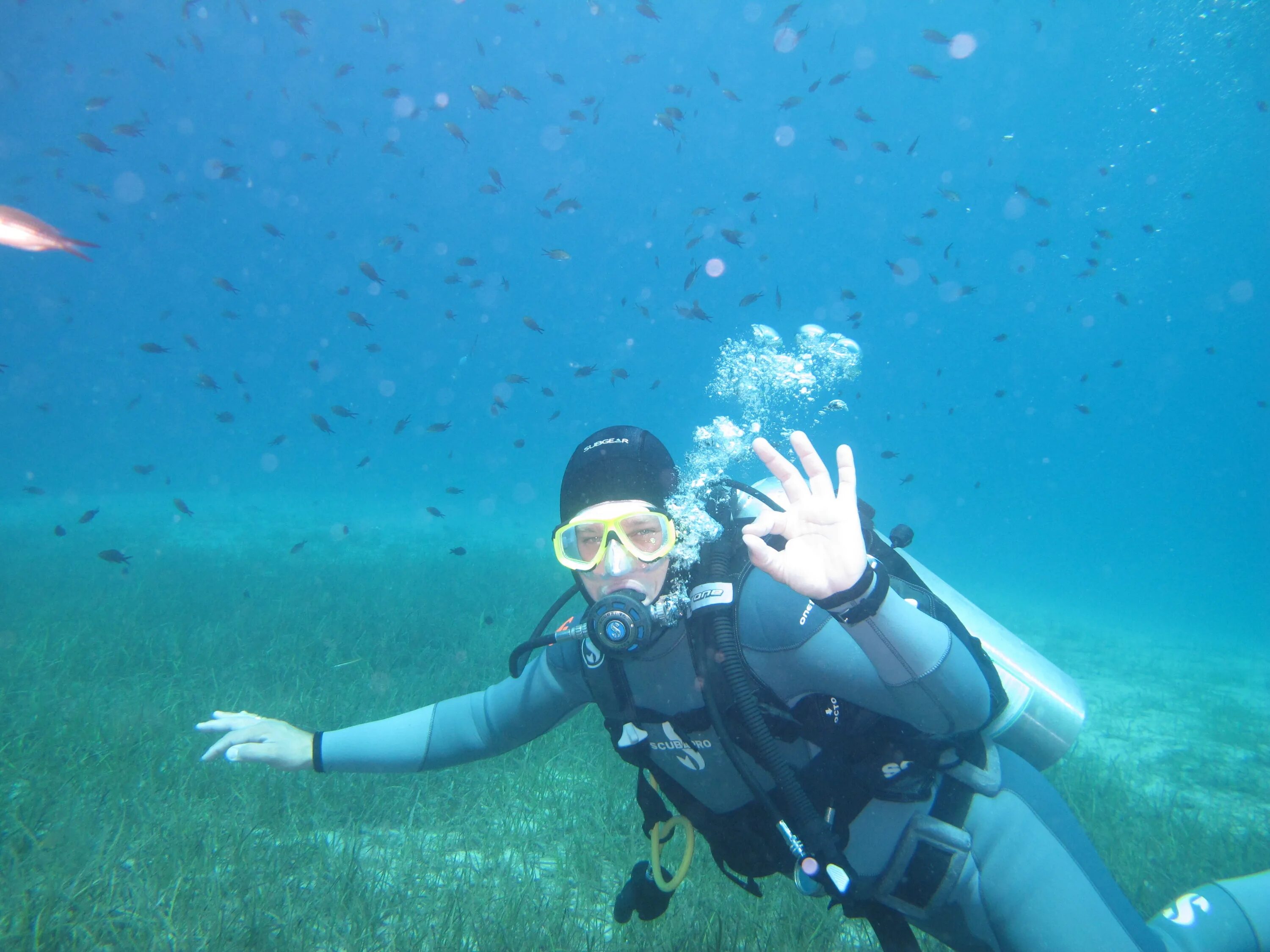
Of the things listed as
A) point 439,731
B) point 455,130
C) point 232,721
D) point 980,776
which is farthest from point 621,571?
point 455,130

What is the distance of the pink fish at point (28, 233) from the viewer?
3.67m

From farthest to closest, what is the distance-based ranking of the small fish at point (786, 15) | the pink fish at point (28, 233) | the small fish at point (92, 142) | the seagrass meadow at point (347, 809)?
the small fish at point (786, 15)
the small fish at point (92, 142)
the pink fish at point (28, 233)
the seagrass meadow at point (347, 809)

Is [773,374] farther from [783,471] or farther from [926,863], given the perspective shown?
[926,863]

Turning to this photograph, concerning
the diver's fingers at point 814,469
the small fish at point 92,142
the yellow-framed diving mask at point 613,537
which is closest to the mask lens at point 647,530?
the yellow-framed diving mask at point 613,537

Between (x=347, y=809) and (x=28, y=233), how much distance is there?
4.88 meters

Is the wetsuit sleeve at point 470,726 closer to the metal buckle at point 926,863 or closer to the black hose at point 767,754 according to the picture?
the black hose at point 767,754

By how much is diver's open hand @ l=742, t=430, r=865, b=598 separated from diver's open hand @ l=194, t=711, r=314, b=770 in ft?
7.77

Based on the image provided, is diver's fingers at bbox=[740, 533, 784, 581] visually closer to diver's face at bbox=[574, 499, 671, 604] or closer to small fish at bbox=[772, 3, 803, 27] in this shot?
diver's face at bbox=[574, 499, 671, 604]

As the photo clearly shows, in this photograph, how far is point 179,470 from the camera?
54.5 meters

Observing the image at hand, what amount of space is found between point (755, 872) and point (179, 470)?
228 ft

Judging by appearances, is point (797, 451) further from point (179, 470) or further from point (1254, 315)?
point (1254, 315)

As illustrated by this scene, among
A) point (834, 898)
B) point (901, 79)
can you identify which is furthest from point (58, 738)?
point (901, 79)

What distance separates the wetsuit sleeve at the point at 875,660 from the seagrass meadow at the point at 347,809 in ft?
7.41

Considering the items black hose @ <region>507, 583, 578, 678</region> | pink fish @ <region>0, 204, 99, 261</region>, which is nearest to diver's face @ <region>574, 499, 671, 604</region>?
black hose @ <region>507, 583, 578, 678</region>
